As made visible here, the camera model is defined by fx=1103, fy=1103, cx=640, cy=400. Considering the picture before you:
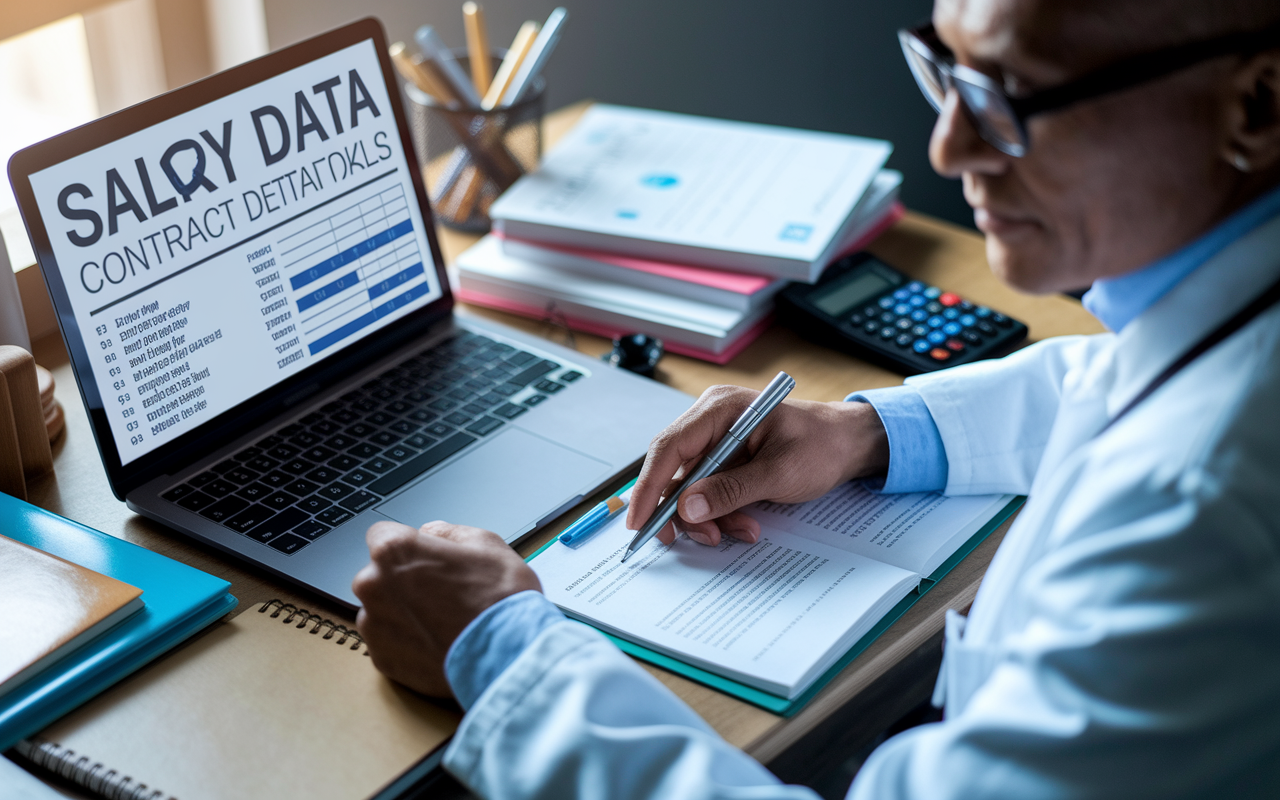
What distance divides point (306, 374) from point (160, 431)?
0.15 meters

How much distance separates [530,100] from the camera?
1.43 meters

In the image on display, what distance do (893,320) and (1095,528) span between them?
25.0 inches

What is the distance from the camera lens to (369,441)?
1.03 metres

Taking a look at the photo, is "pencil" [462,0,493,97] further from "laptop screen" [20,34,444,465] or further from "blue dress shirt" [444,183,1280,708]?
"blue dress shirt" [444,183,1280,708]

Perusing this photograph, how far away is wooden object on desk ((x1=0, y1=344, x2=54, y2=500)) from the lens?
3.03 ft

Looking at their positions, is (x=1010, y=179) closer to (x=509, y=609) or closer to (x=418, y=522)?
(x=509, y=609)

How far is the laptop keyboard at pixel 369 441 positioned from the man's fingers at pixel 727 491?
0.25m

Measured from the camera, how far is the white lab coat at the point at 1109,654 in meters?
0.55

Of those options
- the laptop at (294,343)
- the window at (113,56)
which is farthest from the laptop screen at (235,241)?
the window at (113,56)

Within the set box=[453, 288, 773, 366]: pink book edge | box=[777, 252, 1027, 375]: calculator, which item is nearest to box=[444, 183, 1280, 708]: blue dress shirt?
box=[777, 252, 1027, 375]: calculator

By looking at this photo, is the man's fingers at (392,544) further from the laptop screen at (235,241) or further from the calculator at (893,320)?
the calculator at (893,320)

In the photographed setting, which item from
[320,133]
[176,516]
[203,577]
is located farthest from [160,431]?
[320,133]

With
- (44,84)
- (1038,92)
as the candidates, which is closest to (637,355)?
(1038,92)

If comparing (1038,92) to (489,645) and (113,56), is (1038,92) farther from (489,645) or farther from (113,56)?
(113,56)
